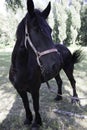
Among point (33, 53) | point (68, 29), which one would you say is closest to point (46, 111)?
point (33, 53)

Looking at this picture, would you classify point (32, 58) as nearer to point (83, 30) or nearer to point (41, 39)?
point (41, 39)

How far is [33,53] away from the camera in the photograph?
9.09 feet

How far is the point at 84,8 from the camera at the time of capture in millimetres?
30688

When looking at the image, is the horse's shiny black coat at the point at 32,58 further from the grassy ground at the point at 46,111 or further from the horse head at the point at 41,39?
the grassy ground at the point at 46,111

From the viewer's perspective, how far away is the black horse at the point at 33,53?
7.91 feet

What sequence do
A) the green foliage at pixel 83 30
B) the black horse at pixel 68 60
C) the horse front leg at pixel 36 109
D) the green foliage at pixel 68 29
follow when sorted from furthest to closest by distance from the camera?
the green foliage at pixel 83 30 → the green foliage at pixel 68 29 → the black horse at pixel 68 60 → the horse front leg at pixel 36 109

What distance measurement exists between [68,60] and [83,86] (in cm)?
177

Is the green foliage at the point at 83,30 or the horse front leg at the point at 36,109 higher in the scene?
the horse front leg at the point at 36,109

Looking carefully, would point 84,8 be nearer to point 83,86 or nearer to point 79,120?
point 83,86

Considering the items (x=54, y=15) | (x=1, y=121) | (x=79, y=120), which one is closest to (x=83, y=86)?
(x=79, y=120)

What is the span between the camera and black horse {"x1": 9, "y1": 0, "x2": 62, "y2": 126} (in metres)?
2.41

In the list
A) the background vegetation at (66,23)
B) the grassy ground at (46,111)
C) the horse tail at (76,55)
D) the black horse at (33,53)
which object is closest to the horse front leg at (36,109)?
the black horse at (33,53)

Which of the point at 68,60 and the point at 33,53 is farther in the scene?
the point at 68,60

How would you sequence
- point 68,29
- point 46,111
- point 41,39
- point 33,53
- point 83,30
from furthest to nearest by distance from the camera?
point 83,30, point 68,29, point 46,111, point 33,53, point 41,39
